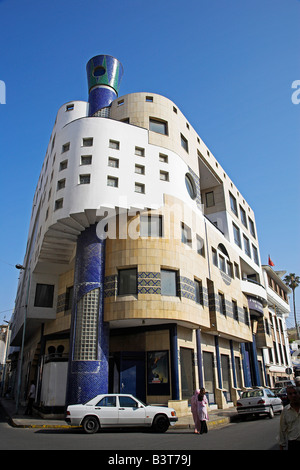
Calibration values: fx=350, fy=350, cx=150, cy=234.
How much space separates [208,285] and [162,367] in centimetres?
789

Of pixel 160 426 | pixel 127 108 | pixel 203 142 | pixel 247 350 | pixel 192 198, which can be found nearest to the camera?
pixel 160 426

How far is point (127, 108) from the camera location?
2559cm

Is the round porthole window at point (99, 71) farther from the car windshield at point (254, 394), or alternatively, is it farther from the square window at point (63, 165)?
the car windshield at point (254, 394)

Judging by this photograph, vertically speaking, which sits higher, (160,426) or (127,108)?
(127,108)

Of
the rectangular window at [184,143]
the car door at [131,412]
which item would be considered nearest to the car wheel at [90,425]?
the car door at [131,412]

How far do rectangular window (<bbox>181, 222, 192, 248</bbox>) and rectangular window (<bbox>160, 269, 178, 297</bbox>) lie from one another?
2798mm

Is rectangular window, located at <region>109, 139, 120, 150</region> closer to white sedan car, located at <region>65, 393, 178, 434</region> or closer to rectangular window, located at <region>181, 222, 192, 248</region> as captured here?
rectangular window, located at <region>181, 222, 192, 248</region>

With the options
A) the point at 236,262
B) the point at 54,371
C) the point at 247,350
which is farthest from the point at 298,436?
the point at 247,350

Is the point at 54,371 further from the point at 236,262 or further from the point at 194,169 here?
the point at 236,262

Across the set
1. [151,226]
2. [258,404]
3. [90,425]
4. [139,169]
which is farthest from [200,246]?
[90,425]

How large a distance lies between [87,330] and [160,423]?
7.27 m

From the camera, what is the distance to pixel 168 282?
20594 millimetres

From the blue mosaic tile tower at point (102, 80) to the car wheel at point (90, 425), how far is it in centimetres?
2211

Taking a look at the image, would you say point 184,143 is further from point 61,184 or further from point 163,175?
point 61,184
